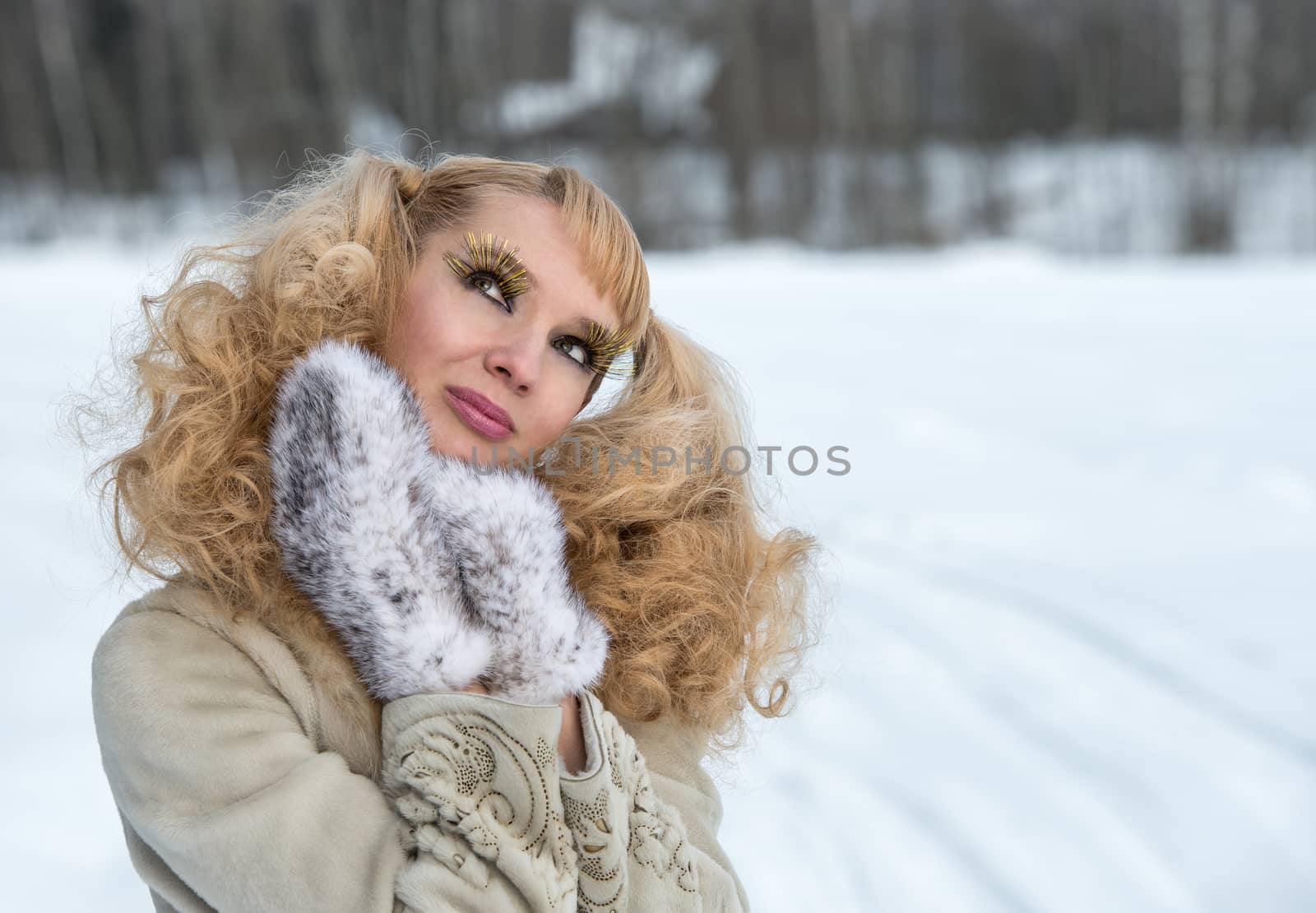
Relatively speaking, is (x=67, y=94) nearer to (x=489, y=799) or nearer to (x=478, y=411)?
(x=478, y=411)

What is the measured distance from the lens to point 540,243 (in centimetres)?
155

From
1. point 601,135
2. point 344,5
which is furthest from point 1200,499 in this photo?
point 344,5

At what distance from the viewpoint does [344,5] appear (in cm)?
1091

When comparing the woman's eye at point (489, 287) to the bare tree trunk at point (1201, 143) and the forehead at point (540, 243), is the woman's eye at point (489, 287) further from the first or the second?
the bare tree trunk at point (1201, 143)

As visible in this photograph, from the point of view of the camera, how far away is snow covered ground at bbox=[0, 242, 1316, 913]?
2152 mm

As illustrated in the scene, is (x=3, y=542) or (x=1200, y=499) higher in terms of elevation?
(x=3, y=542)

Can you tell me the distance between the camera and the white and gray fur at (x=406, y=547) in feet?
4.09

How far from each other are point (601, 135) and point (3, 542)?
9146 mm

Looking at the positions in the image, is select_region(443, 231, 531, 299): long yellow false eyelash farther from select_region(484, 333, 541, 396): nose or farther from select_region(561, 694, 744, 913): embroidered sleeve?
select_region(561, 694, 744, 913): embroidered sleeve

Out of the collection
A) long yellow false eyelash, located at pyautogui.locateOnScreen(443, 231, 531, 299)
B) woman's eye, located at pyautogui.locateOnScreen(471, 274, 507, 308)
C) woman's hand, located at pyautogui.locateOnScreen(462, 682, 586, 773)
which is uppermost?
long yellow false eyelash, located at pyautogui.locateOnScreen(443, 231, 531, 299)

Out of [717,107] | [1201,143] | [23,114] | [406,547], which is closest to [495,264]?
[406,547]

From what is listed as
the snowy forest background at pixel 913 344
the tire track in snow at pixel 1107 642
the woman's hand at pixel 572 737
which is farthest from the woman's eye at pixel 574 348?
the tire track in snow at pixel 1107 642

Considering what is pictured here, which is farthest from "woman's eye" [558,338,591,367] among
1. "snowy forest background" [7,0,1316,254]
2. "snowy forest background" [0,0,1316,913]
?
"snowy forest background" [7,0,1316,254]

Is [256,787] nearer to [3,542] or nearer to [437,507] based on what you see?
[437,507]
